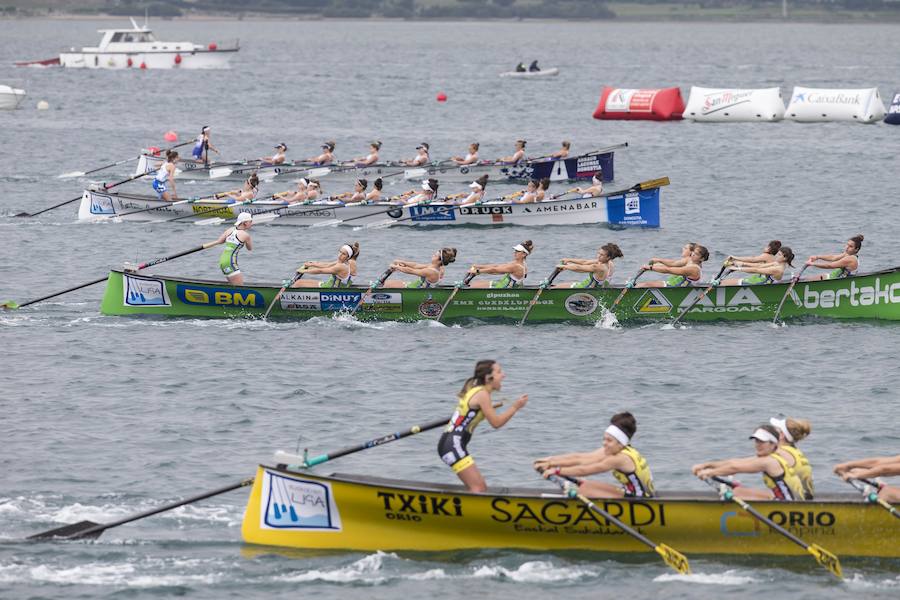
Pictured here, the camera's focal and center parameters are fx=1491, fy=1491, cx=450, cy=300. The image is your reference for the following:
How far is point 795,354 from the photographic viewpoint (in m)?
28.1

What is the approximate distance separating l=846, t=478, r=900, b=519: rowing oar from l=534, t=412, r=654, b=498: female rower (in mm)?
2454

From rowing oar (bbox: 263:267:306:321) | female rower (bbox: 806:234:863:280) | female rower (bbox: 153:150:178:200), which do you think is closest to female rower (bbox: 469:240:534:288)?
rowing oar (bbox: 263:267:306:321)

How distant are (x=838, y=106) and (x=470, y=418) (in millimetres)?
58314

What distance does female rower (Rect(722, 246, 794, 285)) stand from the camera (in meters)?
29.6

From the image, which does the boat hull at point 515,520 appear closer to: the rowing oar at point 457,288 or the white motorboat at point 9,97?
the rowing oar at point 457,288

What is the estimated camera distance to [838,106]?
7206 cm

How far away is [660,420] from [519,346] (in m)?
5.28

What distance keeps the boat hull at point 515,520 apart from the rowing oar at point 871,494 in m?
0.13

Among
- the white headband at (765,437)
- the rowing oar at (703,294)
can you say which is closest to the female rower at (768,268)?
the rowing oar at (703,294)

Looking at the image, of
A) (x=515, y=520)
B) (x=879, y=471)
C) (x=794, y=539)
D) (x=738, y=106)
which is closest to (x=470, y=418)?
(x=515, y=520)

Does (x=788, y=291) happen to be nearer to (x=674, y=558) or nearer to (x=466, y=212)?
(x=674, y=558)

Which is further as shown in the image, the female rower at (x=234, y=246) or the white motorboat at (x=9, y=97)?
the white motorboat at (x=9, y=97)

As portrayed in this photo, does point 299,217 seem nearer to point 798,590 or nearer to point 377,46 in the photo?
point 798,590

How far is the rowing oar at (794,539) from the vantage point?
56.4 feet
